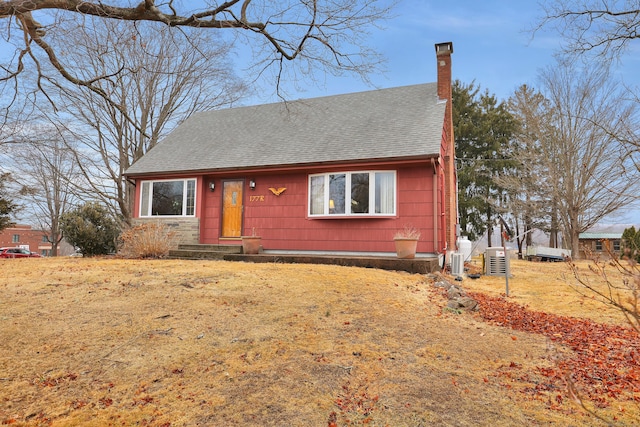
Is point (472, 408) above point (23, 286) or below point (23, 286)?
below

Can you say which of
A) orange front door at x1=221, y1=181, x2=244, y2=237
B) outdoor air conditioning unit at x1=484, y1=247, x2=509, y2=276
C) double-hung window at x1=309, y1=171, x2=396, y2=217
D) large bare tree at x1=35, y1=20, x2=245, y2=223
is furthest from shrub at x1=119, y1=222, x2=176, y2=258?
outdoor air conditioning unit at x1=484, y1=247, x2=509, y2=276

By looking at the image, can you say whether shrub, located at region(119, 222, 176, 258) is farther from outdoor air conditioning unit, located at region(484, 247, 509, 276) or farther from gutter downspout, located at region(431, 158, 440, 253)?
outdoor air conditioning unit, located at region(484, 247, 509, 276)

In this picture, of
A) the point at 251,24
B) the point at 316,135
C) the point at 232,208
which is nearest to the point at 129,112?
the point at 232,208

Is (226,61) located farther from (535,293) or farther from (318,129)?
(535,293)

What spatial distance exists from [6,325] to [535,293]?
28.7ft

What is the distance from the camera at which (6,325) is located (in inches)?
175

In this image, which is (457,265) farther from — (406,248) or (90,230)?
(90,230)

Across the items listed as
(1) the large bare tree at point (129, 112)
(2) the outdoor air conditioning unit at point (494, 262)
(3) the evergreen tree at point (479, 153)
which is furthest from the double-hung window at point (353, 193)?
(3) the evergreen tree at point (479, 153)

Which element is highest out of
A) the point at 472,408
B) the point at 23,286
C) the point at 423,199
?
the point at 423,199

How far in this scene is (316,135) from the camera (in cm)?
1242

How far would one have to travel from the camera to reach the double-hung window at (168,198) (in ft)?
41.9

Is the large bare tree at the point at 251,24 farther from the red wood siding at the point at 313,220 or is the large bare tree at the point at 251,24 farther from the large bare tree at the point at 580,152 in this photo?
the large bare tree at the point at 580,152

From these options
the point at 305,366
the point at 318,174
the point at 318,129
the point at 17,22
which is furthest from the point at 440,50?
the point at 305,366

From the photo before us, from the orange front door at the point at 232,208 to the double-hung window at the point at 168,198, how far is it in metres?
1.06
